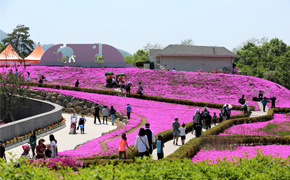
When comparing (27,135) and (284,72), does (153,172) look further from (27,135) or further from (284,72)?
(284,72)

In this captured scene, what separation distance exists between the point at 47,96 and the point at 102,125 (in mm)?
10877

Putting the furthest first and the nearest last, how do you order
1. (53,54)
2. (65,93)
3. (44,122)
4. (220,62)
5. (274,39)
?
(274,39) < (220,62) < (53,54) < (65,93) < (44,122)

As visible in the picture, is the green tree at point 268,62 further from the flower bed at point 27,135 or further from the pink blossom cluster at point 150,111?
the flower bed at point 27,135

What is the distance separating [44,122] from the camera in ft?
78.4

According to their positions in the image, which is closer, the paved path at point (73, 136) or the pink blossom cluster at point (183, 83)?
the paved path at point (73, 136)

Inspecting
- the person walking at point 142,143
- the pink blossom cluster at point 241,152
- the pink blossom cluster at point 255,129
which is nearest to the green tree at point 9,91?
the pink blossom cluster at point 255,129

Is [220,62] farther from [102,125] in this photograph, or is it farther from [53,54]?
[102,125]

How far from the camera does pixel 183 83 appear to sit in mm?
45219

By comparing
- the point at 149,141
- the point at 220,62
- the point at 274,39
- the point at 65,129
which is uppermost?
the point at 274,39

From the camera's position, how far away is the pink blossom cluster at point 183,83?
40.9 metres

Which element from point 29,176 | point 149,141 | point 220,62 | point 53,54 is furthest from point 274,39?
point 29,176

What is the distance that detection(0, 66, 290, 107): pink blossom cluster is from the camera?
40906 millimetres

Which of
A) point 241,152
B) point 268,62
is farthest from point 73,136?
point 268,62

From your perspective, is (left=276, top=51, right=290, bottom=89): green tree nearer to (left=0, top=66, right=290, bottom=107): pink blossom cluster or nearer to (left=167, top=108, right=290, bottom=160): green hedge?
(left=0, top=66, right=290, bottom=107): pink blossom cluster
